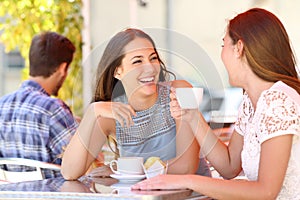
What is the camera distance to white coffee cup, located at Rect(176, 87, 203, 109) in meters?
2.03

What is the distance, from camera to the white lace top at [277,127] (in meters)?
1.96

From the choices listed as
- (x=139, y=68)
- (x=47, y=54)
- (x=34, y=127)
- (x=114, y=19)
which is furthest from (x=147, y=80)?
(x=114, y=19)

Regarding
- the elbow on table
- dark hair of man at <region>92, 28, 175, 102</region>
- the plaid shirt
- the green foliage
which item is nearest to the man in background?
the plaid shirt

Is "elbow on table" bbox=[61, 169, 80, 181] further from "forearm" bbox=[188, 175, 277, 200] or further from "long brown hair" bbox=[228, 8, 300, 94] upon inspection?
"long brown hair" bbox=[228, 8, 300, 94]

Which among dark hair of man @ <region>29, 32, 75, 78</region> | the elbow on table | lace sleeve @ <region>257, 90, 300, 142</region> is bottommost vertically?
the elbow on table

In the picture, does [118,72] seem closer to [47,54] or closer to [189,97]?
[189,97]

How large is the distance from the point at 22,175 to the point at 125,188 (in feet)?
3.88

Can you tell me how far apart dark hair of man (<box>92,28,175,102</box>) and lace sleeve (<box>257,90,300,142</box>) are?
1.02 feet

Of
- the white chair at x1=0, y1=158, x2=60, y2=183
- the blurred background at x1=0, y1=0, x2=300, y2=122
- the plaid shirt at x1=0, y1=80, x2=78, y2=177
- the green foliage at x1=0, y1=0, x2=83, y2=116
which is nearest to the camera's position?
the white chair at x1=0, y1=158, x2=60, y2=183

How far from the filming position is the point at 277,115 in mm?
1976

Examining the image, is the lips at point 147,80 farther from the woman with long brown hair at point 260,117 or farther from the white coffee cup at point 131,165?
the white coffee cup at point 131,165

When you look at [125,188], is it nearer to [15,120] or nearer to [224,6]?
[15,120]

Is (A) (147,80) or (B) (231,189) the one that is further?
(A) (147,80)

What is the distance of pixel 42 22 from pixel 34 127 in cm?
225
